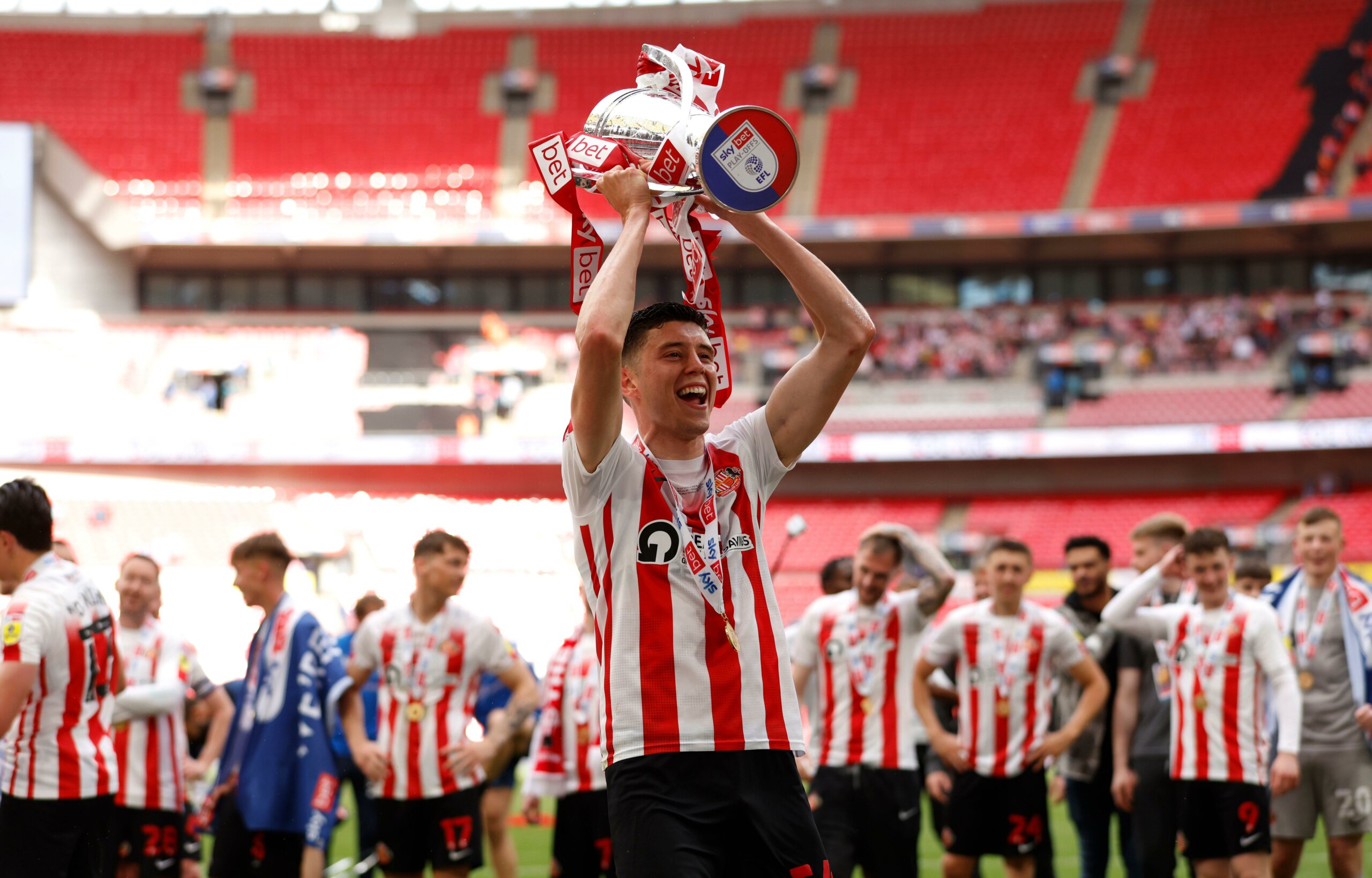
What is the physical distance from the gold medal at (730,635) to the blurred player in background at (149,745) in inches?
178

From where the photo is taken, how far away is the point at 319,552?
25.9 meters

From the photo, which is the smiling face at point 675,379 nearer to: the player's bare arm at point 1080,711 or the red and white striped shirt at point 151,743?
the player's bare arm at point 1080,711

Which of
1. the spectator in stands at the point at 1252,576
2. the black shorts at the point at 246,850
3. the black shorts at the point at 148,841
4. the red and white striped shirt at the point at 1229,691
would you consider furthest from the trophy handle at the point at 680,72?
the spectator in stands at the point at 1252,576

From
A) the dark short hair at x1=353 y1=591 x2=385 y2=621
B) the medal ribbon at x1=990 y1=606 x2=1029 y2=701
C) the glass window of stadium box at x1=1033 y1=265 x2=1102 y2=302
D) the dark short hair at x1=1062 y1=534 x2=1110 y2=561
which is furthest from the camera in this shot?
the glass window of stadium box at x1=1033 y1=265 x2=1102 y2=302

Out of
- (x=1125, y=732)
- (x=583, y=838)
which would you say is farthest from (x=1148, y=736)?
(x=583, y=838)

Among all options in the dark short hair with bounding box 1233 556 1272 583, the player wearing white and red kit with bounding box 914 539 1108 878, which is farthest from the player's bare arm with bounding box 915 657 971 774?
the dark short hair with bounding box 1233 556 1272 583

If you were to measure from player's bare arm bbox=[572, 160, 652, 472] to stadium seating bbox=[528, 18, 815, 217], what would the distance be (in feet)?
97.2

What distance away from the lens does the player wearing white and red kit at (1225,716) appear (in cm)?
646

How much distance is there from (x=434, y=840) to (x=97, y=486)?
2386 cm

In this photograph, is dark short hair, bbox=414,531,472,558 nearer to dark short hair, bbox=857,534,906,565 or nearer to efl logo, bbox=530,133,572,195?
dark short hair, bbox=857,534,906,565

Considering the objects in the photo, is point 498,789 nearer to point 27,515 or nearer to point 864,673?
point 864,673

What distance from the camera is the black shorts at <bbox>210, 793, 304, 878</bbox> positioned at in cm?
616

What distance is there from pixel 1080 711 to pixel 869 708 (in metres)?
1.07

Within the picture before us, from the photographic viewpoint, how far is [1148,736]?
7.24 meters
